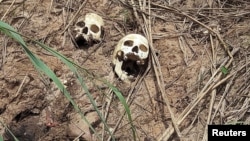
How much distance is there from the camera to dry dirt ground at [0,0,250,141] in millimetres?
2068

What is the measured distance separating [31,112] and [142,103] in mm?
598

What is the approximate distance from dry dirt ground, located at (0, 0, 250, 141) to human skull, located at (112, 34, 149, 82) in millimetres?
54

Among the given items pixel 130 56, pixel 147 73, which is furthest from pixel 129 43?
pixel 147 73

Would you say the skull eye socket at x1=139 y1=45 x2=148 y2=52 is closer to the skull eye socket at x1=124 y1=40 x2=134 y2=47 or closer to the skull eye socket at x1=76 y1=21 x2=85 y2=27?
the skull eye socket at x1=124 y1=40 x2=134 y2=47

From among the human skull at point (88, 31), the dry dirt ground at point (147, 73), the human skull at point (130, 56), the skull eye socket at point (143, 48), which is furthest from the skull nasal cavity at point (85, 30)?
the skull eye socket at point (143, 48)

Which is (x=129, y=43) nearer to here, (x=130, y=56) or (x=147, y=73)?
(x=130, y=56)

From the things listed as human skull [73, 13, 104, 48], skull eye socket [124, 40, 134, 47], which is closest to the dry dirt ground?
human skull [73, 13, 104, 48]

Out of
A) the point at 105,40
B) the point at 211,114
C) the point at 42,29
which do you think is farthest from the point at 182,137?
the point at 42,29

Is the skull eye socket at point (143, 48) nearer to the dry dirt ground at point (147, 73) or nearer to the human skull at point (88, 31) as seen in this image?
the dry dirt ground at point (147, 73)

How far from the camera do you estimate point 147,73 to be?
230 cm

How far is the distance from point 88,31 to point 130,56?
0.32m

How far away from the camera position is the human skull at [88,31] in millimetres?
2391

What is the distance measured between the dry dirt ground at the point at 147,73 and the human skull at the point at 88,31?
0.14 ft

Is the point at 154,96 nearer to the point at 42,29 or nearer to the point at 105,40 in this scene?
the point at 105,40
